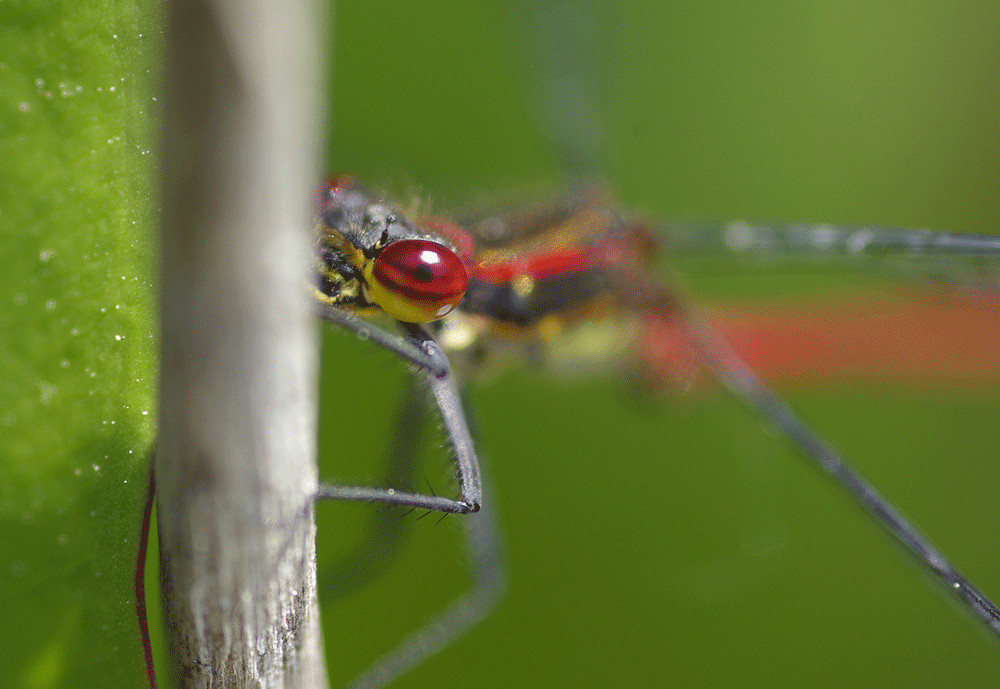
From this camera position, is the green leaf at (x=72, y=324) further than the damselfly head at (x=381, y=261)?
No

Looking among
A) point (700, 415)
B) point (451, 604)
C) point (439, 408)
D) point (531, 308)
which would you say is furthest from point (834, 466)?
point (700, 415)

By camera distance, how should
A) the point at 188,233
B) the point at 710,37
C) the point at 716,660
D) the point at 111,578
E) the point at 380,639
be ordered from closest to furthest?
1. the point at 188,233
2. the point at 111,578
3. the point at 380,639
4. the point at 716,660
5. the point at 710,37

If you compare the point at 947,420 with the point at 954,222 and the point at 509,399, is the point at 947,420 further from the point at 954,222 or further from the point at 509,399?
the point at 509,399

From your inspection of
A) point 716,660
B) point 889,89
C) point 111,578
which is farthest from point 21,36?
point 889,89

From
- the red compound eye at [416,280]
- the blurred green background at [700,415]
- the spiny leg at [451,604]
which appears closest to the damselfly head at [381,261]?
the red compound eye at [416,280]

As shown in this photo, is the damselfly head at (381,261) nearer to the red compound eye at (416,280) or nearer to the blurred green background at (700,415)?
the red compound eye at (416,280)

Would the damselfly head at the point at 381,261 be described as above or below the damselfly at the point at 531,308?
above

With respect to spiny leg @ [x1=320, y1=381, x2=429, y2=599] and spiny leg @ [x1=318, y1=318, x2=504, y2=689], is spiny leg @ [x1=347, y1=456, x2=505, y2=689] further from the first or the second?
spiny leg @ [x1=320, y1=381, x2=429, y2=599]

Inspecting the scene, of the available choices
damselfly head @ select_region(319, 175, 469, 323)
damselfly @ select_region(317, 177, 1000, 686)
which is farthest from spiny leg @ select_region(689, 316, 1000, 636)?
damselfly head @ select_region(319, 175, 469, 323)
